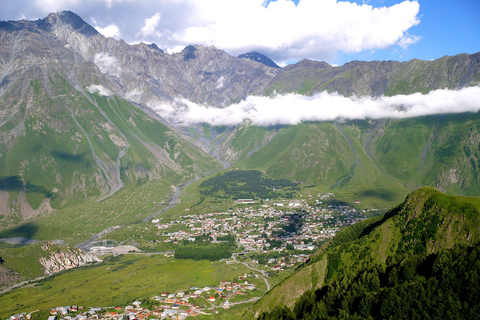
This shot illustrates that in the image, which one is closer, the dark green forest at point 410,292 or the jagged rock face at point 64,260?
the dark green forest at point 410,292

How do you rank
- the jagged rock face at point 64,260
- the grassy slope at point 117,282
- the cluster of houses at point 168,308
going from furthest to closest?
1. the jagged rock face at point 64,260
2. the grassy slope at point 117,282
3. the cluster of houses at point 168,308

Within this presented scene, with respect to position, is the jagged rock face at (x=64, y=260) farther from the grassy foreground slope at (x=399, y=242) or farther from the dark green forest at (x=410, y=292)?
the dark green forest at (x=410, y=292)

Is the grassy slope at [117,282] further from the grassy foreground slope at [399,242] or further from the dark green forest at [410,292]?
the dark green forest at [410,292]

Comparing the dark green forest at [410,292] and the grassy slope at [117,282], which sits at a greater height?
the dark green forest at [410,292]

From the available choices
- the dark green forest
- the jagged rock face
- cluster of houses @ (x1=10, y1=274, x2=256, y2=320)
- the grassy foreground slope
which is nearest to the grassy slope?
cluster of houses @ (x1=10, y1=274, x2=256, y2=320)

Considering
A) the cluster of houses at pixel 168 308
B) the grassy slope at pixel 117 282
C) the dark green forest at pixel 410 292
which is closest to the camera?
the dark green forest at pixel 410 292

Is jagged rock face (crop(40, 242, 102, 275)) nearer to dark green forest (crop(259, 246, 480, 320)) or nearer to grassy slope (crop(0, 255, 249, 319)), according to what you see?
grassy slope (crop(0, 255, 249, 319))

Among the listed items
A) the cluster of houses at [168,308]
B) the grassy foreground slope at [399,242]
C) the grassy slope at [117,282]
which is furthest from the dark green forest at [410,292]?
the grassy slope at [117,282]
